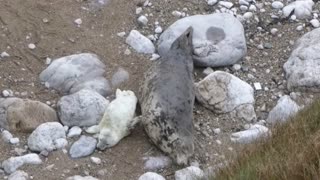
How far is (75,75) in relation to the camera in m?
4.84

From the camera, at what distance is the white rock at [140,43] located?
16.7 ft

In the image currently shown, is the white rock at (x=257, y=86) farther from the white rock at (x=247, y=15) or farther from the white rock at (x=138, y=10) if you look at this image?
the white rock at (x=138, y=10)

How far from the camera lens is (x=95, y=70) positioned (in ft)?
16.1

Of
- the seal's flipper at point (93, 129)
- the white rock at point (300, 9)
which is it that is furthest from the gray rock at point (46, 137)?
the white rock at point (300, 9)

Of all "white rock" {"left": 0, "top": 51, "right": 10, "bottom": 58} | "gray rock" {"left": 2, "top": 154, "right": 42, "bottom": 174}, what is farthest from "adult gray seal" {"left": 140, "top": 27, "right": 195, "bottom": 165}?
"white rock" {"left": 0, "top": 51, "right": 10, "bottom": 58}

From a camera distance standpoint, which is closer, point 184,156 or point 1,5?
point 184,156

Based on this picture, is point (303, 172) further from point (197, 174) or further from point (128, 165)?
point (128, 165)

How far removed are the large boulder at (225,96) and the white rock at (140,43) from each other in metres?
0.50

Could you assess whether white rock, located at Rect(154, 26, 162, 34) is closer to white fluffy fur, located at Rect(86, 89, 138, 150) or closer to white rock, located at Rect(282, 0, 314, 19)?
white fluffy fur, located at Rect(86, 89, 138, 150)

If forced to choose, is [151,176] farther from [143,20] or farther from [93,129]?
[143,20]

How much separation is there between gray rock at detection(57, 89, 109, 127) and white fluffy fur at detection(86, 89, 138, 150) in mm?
56

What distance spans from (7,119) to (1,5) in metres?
1.04

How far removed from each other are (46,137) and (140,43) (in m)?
1.06

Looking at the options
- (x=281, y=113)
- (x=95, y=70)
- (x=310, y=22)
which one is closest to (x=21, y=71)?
(x=95, y=70)
